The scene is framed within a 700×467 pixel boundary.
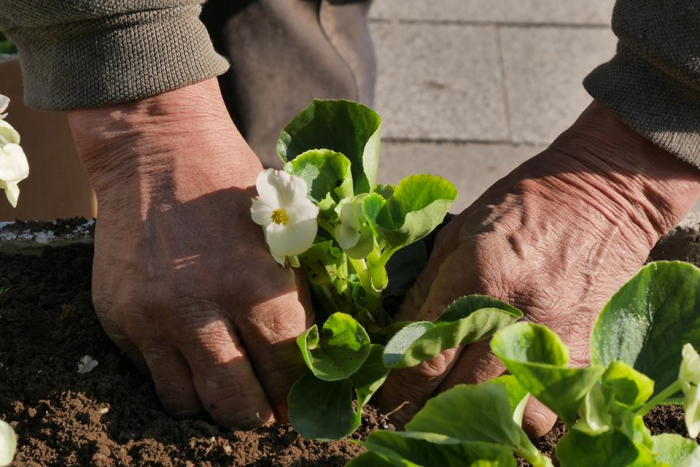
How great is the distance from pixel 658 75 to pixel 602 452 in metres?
0.56

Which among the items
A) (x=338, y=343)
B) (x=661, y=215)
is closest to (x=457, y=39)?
(x=661, y=215)

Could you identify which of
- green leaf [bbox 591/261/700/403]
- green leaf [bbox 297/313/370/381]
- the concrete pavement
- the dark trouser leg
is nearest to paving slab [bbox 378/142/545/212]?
the concrete pavement

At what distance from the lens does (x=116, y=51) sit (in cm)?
107

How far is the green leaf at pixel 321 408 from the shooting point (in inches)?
34.4

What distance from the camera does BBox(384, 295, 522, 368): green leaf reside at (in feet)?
2.59

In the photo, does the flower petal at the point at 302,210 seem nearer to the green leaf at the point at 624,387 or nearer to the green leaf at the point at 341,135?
the green leaf at the point at 341,135

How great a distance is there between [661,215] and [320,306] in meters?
0.45

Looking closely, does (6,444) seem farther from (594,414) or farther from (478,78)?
(478,78)

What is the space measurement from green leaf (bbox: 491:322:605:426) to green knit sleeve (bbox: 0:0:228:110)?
23.8 inches

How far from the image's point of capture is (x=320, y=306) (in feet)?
3.50

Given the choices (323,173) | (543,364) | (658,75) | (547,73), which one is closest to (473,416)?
(543,364)

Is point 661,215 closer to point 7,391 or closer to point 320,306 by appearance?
point 320,306

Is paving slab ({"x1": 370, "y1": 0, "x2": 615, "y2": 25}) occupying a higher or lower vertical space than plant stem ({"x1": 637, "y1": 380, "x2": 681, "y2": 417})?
lower

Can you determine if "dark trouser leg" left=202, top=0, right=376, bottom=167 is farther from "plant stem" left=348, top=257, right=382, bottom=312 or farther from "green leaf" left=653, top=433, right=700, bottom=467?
"green leaf" left=653, top=433, right=700, bottom=467
